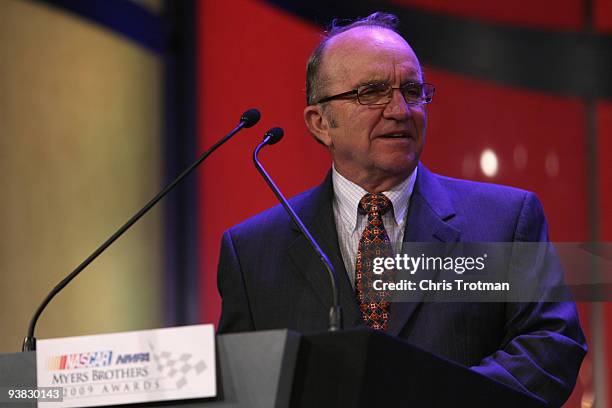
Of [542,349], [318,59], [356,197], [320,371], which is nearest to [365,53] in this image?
[318,59]

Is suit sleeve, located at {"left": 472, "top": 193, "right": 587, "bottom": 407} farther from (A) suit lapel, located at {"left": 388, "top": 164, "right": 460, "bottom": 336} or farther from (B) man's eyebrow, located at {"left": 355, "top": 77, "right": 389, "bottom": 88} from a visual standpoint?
(B) man's eyebrow, located at {"left": 355, "top": 77, "right": 389, "bottom": 88}

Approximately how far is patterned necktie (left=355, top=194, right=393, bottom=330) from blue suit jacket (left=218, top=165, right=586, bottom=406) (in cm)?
3

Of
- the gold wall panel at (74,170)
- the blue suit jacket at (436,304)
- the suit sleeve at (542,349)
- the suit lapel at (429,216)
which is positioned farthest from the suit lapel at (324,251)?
the gold wall panel at (74,170)

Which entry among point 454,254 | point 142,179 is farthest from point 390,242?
point 142,179

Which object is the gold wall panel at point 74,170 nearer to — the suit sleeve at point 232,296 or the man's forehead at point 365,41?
the suit sleeve at point 232,296

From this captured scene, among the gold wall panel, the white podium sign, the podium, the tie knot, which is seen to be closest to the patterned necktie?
the tie knot

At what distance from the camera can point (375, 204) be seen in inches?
87.7

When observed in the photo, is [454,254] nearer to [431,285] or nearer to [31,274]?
[431,285]

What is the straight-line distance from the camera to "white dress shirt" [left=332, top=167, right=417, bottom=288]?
86.7 inches

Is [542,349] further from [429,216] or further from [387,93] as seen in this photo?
[387,93]

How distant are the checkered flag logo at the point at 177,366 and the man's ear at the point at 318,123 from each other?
1.12 m

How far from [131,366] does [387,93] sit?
1079mm

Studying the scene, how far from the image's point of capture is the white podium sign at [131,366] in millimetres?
1336

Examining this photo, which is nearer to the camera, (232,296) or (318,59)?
(232,296)
